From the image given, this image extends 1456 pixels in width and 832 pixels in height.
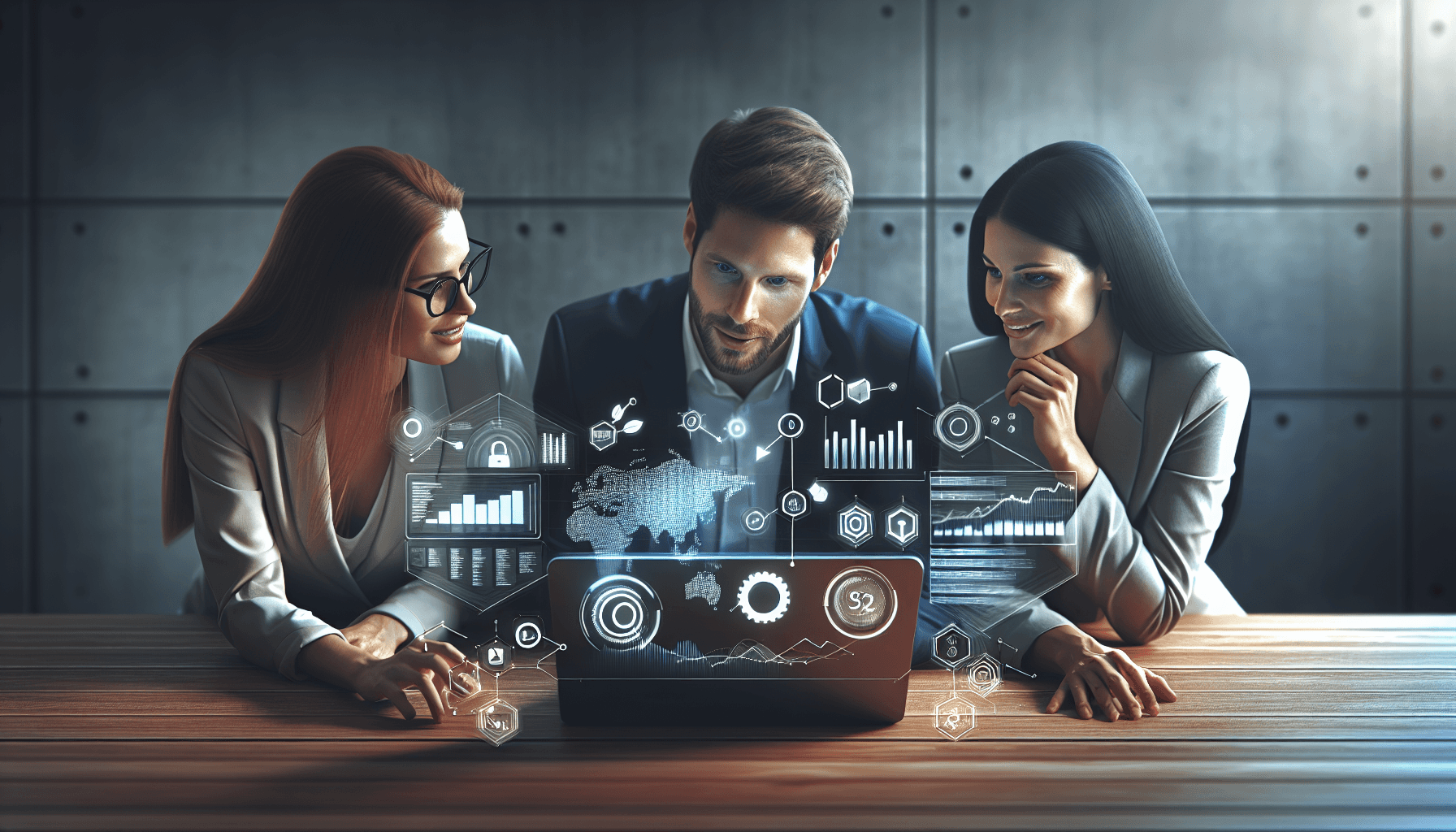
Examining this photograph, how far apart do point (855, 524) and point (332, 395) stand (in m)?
0.72

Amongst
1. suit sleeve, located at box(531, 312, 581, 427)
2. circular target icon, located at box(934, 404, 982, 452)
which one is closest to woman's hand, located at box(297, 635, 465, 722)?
suit sleeve, located at box(531, 312, 581, 427)

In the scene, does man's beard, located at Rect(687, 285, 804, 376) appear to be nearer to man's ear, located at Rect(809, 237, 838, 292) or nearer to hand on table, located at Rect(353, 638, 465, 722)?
man's ear, located at Rect(809, 237, 838, 292)

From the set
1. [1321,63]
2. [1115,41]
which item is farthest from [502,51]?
[1321,63]

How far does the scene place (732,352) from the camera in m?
1.03

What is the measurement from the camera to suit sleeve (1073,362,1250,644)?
1.07 m

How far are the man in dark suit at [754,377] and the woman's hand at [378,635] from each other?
0.34 meters

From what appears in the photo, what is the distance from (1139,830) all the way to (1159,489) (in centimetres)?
57

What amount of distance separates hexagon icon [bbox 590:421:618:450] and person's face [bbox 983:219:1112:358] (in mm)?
552

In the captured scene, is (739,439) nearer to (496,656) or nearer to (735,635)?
(735,635)

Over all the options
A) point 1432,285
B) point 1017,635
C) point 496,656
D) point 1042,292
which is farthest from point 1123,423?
point 1432,285

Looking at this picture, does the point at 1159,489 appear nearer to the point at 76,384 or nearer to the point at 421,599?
the point at 421,599

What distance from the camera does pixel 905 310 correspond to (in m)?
1.73

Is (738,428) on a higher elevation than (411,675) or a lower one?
higher

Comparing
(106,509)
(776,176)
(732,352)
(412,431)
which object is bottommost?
(106,509)
